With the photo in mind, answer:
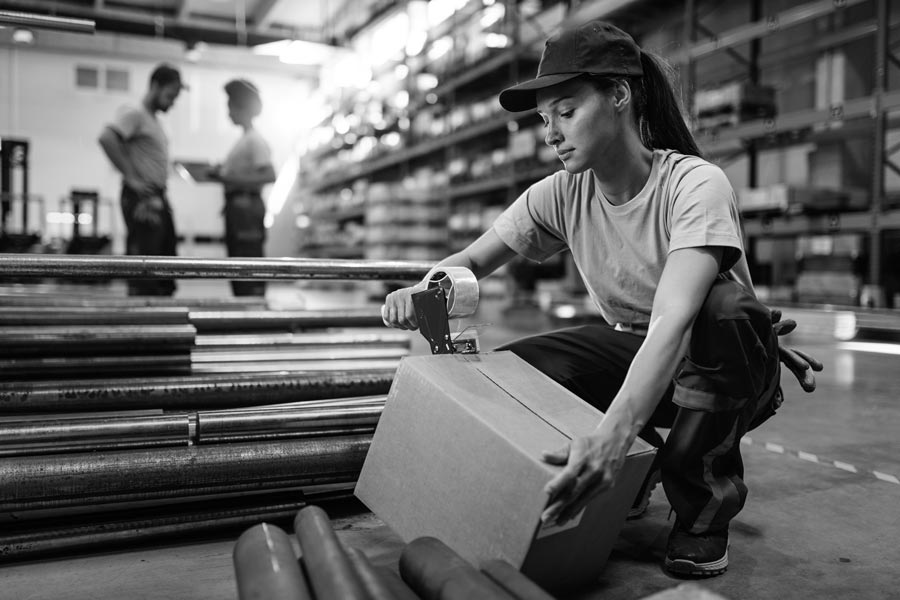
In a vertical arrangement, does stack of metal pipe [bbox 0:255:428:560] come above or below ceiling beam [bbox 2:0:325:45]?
below

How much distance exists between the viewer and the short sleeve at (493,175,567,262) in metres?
1.75

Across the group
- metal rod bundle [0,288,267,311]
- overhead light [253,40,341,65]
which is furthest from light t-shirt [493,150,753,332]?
overhead light [253,40,341,65]

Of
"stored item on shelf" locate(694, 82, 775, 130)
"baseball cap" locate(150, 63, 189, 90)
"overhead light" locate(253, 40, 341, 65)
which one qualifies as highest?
"overhead light" locate(253, 40, 341, 65)

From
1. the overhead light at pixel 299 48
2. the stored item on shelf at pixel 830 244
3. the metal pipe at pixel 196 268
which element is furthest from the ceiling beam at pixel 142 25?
the metal pipe at pixel 196 268

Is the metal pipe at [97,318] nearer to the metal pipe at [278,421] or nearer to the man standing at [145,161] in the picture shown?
the metal pipe at [278,421]

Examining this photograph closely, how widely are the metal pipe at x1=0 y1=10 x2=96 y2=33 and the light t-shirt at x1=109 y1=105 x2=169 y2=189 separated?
2.24 meters

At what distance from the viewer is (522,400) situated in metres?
1.33

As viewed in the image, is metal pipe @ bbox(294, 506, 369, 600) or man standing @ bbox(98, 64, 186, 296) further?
man standing @ bbox(98, 64, 186, 296)

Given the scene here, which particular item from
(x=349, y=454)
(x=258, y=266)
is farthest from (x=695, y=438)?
(x=258, y=266)

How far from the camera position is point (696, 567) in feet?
4.61

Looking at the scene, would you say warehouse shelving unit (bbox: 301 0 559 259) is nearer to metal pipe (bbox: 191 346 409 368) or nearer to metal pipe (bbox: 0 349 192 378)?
metal pipe (bbox: 191 346 409 368)

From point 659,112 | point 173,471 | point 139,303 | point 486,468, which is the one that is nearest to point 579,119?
point 659,112

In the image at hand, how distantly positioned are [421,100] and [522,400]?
10576 mm

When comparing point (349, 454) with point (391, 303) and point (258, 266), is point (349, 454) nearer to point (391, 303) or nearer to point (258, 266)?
point (391, 303)
